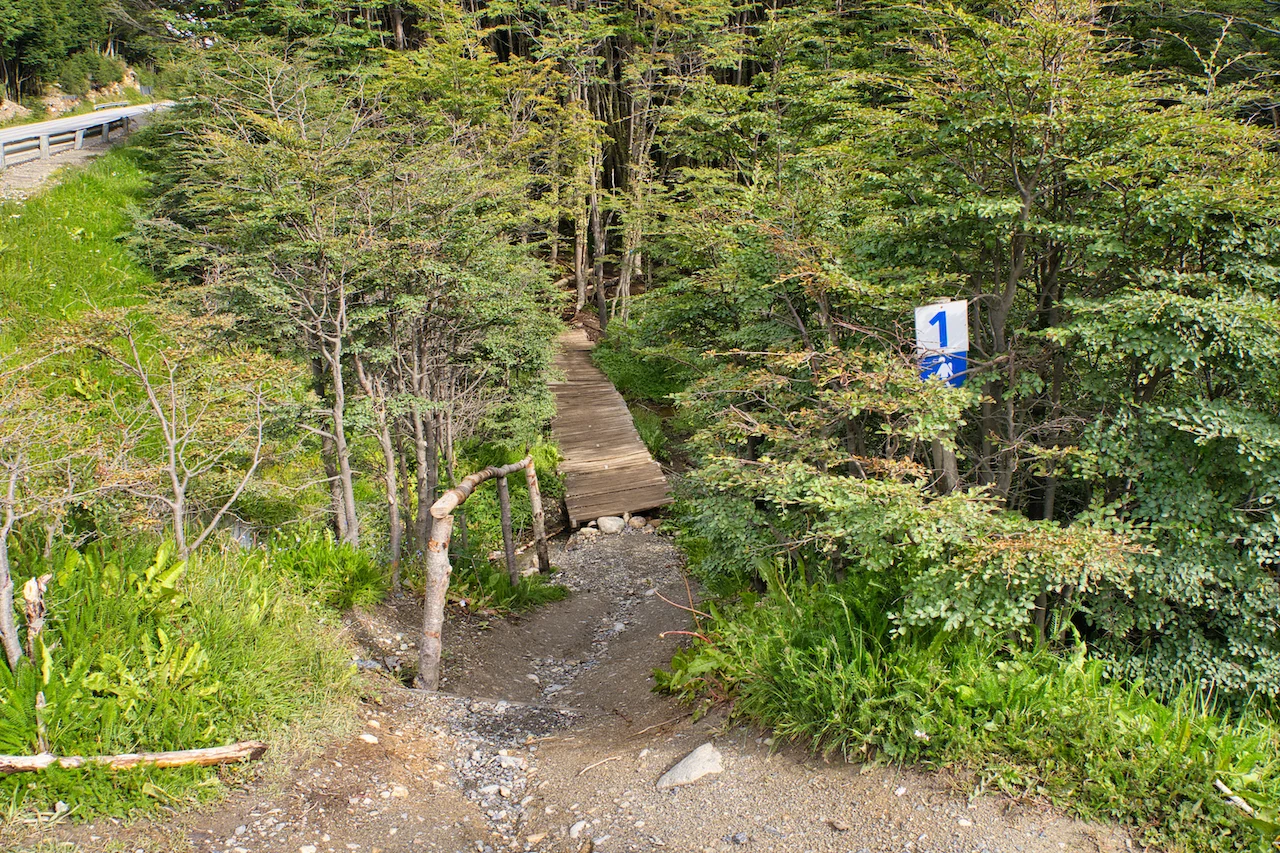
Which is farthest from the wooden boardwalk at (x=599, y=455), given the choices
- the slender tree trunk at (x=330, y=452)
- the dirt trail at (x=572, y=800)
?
the dirt trail at (x=572, y=800)

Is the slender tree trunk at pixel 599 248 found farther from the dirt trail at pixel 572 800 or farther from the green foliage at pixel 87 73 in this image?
the green foliage at pixel 87 73

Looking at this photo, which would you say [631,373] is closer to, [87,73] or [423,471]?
[423,471]

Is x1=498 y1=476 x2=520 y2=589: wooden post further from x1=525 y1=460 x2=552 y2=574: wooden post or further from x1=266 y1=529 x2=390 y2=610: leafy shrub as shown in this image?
x1=266 y1=529 x2=390 y2=610: leafy shrub

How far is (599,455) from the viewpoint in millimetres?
11164

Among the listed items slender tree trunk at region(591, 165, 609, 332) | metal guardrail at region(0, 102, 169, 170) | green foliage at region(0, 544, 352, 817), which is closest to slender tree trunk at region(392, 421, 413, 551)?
green foliage at region(0, 544, 352, 817)

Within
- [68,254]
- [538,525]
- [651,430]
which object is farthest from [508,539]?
[68,254]

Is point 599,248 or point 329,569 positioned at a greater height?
point 599,248

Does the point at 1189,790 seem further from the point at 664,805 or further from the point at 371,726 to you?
the point at 371,726

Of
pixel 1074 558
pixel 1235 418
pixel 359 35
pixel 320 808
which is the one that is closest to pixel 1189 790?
pixel 1074 558

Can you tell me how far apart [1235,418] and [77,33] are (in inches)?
1646

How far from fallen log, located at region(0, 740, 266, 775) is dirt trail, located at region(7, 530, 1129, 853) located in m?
0.16

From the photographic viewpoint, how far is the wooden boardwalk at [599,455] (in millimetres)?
10172

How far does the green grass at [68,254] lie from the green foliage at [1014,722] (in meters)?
8.30

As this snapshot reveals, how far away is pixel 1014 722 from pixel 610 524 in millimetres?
7209
